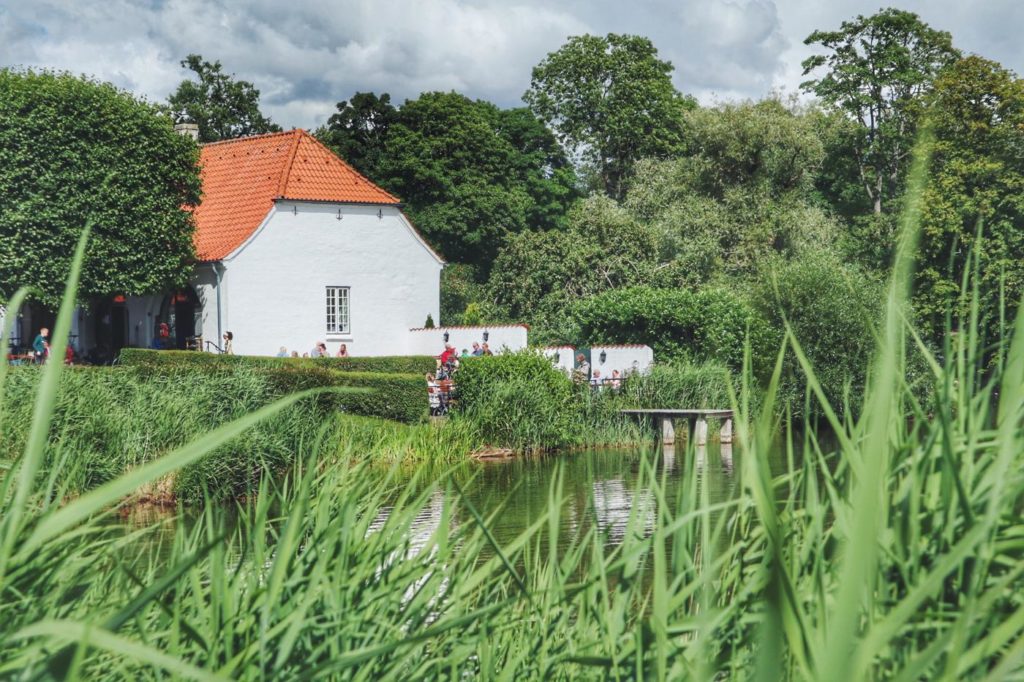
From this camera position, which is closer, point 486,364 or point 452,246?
point 486,364

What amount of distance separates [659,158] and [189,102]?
21310 mm

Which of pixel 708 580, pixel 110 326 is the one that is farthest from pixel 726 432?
pixel 708 580

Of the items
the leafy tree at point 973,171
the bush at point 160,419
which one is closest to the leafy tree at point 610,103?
the leafy tree at point 973,171

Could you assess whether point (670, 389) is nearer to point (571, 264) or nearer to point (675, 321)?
point (675, 321)

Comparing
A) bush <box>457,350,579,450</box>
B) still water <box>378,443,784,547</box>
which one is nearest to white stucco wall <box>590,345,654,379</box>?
still water <box>378,443,784,547</box>

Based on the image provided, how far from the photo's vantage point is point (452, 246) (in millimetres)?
48969

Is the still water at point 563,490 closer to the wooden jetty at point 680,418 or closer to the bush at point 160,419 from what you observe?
the wooden jetty at point 680,418

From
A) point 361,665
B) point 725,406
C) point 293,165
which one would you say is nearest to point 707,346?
point 725,406

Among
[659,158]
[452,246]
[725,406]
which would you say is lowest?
[725,406]

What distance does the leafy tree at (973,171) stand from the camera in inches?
1315

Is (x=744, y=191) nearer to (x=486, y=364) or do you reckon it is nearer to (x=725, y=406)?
(x=725, y=406)

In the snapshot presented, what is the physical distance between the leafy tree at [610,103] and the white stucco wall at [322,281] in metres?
18.9

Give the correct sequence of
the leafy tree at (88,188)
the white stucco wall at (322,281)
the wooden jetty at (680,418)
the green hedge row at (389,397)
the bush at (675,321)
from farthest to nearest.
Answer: the white stucco wall at (322,281) → the bush at (675,321) → the leafy tree at (88,188) → the wooden jetty at (680,418) → the green hedge row at (389,397)

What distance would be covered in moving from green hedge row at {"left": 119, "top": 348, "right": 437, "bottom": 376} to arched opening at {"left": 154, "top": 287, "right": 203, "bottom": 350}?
3.98m
